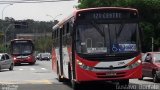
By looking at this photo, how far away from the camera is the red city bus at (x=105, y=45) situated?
1631cm

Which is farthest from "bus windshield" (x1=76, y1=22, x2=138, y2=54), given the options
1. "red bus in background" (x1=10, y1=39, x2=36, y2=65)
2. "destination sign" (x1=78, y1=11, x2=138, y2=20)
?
"red bus in background" (x1=10, y1=39, x2=36, y2=65)

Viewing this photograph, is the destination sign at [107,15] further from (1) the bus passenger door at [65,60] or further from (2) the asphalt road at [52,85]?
(2) the asphalt road at [52,85]

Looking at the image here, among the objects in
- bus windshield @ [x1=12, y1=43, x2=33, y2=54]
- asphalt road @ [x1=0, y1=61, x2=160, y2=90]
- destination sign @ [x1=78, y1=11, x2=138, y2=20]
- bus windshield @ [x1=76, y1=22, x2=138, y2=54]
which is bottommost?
asphalt road @ [x1=0, y1=61, x2=160, y2=90]

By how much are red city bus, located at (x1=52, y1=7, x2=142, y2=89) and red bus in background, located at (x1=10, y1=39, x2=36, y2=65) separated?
35.1 metres

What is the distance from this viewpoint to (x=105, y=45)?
1641 cm

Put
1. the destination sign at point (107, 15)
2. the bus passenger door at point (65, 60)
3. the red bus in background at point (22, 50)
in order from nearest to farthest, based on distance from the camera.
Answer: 1. the destination sign at point (107, 15)
2. the bus passenger door at point (65, 60)
3. the red bus in background at point (22, 50)

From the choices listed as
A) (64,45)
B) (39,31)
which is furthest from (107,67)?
(39,31)

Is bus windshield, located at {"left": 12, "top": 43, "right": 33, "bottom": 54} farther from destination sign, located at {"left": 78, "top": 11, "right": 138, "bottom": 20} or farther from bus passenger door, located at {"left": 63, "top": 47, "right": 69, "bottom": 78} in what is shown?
destination sign, located at {"left": 78, "top": 11, "right": 138, "bottom": 20}

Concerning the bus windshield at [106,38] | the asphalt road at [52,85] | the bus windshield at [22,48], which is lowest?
the asphalt road at [52,85]

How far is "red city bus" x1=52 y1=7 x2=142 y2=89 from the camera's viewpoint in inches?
642

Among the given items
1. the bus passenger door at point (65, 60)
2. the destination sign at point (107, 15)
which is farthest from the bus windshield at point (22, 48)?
the destination sign at point (107, 15)

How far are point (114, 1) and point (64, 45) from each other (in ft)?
137

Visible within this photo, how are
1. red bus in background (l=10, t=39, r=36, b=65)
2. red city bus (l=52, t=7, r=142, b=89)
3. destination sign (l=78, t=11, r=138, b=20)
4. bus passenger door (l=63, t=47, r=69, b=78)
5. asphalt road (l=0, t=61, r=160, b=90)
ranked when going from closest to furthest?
red city bus (l=52, t=7, r=142, b=89) < destination sign (l=78, t=11, r=138, b=20) < asphalt road (l=0, t=61, r=160, b=90) < bus passenger door (l=63, t=47, r=69, b=78) < red bus in background (l=10, t=39, r=36, b=65)

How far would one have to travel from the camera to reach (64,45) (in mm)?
20031
